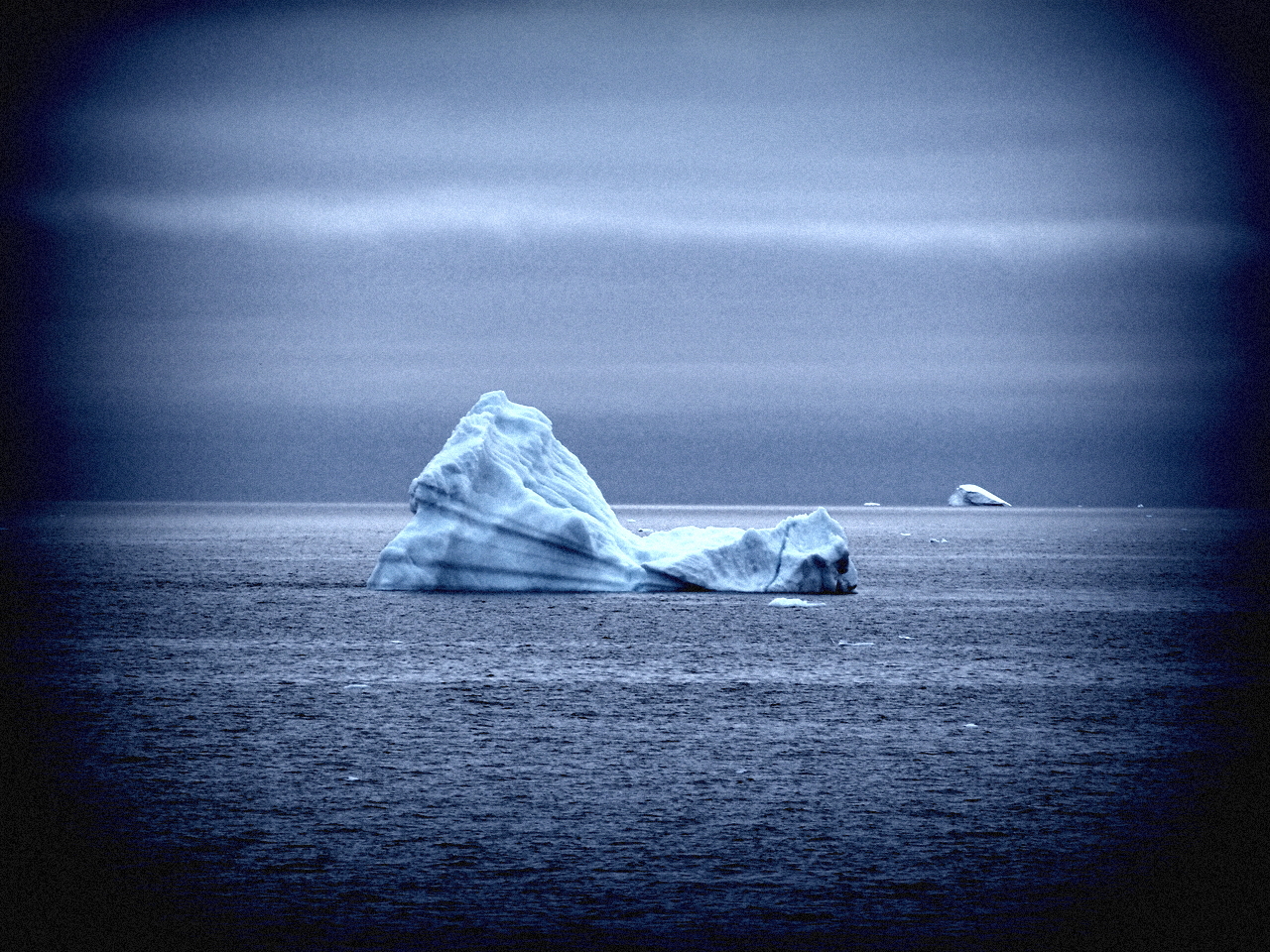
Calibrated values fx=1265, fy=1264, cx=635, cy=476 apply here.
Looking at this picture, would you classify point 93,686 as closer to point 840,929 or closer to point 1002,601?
point 840,929

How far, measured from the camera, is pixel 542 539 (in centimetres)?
2898

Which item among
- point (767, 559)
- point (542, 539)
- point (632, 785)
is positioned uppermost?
point (542, 539)

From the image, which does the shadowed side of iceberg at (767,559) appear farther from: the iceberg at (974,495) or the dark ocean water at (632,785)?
the iceberg at (974,495)

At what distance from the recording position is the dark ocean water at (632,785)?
772 cm

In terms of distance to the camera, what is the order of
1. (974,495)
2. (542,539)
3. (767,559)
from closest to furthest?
(542,539)
(767,559)
(974,495)

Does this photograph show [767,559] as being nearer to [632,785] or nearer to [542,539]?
[542,539]

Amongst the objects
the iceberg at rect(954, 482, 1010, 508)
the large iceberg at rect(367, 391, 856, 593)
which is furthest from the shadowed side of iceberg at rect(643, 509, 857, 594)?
the iceberg at rect(954, 482, 1010, 508)

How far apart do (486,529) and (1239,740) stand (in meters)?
17.7

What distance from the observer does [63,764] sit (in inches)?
476

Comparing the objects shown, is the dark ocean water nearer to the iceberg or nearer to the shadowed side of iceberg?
the shadowed side of iceberg

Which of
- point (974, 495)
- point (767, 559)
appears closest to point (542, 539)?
point (767, 559)

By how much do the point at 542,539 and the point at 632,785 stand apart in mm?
17959

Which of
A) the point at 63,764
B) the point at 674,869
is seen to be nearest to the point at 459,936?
the point at 674,869

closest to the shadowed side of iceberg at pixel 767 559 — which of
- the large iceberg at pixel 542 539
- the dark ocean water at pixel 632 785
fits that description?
the large iceberg at pixel 542 539
